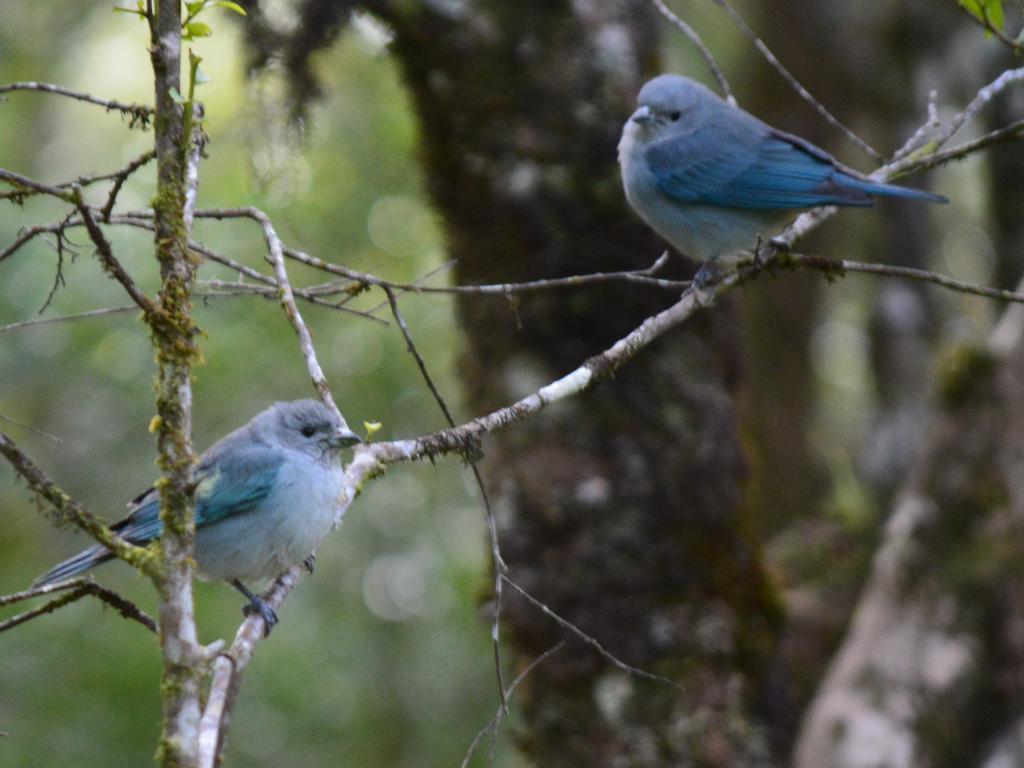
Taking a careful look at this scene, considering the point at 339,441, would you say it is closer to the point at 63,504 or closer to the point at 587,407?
the point at 587,407

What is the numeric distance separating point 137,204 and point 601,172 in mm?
3421

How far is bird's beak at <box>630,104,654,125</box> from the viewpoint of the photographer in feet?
18.2

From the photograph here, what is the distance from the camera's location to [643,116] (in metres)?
5.57

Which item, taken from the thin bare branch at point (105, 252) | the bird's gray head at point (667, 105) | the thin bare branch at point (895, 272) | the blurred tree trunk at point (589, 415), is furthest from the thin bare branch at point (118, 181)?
the blurred tree trunk at point (589, 415)

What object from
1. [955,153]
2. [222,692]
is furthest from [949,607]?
[222,692]

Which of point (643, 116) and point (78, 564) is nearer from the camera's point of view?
point (78, 564)

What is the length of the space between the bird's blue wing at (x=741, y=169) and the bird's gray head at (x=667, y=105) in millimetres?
90

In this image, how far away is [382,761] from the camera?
964 centimetres

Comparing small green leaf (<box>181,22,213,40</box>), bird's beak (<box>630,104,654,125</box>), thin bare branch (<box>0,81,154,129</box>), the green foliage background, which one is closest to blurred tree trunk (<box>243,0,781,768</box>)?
the green foliage background

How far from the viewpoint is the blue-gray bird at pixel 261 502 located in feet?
14.0

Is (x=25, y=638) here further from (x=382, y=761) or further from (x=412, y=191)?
(x=412, y=191)

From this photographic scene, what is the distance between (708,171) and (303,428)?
7.71ft

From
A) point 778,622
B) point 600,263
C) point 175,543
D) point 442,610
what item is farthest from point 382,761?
point 175,543

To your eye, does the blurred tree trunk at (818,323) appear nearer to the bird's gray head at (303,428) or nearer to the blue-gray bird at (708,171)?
the blue-gray bird at (708,171)
